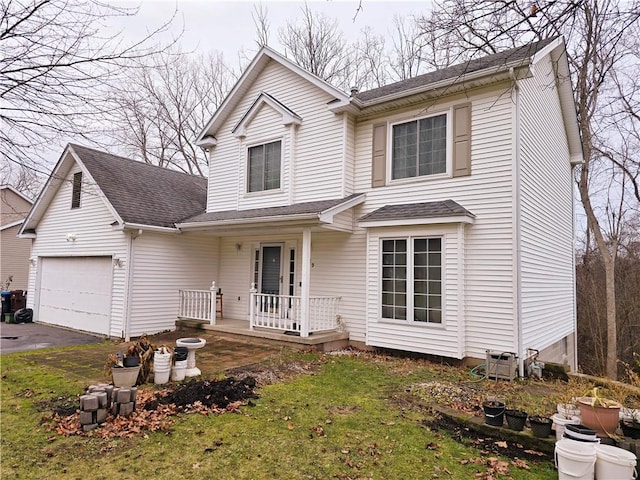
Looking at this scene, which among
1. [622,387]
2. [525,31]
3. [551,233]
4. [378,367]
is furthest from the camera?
[551,233]

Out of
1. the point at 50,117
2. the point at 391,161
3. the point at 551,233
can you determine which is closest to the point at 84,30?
the point at 50,117

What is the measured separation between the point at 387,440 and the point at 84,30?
590cm

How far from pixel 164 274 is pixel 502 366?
8.93 m

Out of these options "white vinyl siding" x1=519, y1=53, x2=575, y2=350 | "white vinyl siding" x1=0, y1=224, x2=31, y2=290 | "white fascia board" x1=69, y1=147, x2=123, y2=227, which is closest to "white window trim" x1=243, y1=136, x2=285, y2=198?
"white fascia board" x1=69, y1=147, x2=123, y2=227

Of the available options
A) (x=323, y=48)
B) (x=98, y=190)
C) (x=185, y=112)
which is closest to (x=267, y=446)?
(x=98, y=190)

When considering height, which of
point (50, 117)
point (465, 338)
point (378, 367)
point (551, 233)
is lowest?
point (378, 367)

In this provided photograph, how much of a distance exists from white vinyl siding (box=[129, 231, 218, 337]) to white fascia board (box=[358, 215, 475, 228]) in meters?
5.70

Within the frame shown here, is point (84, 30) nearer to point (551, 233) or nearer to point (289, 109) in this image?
point (289, 109)

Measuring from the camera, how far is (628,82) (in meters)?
13.5

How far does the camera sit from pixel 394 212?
8.68 metres

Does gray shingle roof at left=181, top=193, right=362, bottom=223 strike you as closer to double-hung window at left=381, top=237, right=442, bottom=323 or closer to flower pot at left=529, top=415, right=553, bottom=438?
double-hung window at left=381, top=237, right=442, bottom=323

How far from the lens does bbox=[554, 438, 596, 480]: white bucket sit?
327 centimetres

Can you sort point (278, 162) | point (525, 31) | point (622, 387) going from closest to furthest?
point (525, 31)
point (622, 387)
point (278, 162)

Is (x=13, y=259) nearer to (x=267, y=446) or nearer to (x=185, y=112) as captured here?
(x=185, y=112)
